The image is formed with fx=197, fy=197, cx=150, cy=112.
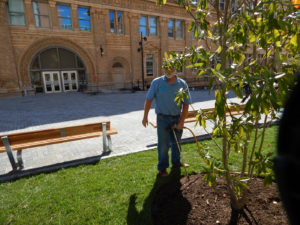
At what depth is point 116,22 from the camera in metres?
22.4

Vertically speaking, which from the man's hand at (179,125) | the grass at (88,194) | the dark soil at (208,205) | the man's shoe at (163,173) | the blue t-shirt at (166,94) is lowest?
the grass at (88,194)

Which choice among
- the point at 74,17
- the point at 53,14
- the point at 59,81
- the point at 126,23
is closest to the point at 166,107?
the point at 59,81

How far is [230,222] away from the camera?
7.68 feet

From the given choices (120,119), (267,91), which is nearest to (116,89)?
(120,119)

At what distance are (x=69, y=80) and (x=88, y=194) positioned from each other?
66.8 ft

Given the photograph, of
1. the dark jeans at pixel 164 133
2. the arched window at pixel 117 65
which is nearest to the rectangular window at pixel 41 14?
the arched window at pixel 117 65

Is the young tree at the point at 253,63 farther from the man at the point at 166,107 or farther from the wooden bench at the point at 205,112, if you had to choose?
the man at the point at 166,107

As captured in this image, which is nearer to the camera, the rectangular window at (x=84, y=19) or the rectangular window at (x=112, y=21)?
the rectangular window at (x=84, y=19)

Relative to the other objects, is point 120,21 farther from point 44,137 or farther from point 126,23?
point 44,137

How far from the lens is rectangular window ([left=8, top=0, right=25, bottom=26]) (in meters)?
17.8

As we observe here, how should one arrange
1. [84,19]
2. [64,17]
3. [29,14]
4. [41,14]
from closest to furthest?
[29,14] < [41,14] < [64,17] < [84,19]

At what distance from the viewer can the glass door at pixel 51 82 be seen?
20.2 meters

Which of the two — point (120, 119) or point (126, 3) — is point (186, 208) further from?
point (126, 3)

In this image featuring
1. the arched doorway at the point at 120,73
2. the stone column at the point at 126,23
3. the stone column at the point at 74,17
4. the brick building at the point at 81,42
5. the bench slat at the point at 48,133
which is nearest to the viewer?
the bench slat at the point at 48,133
